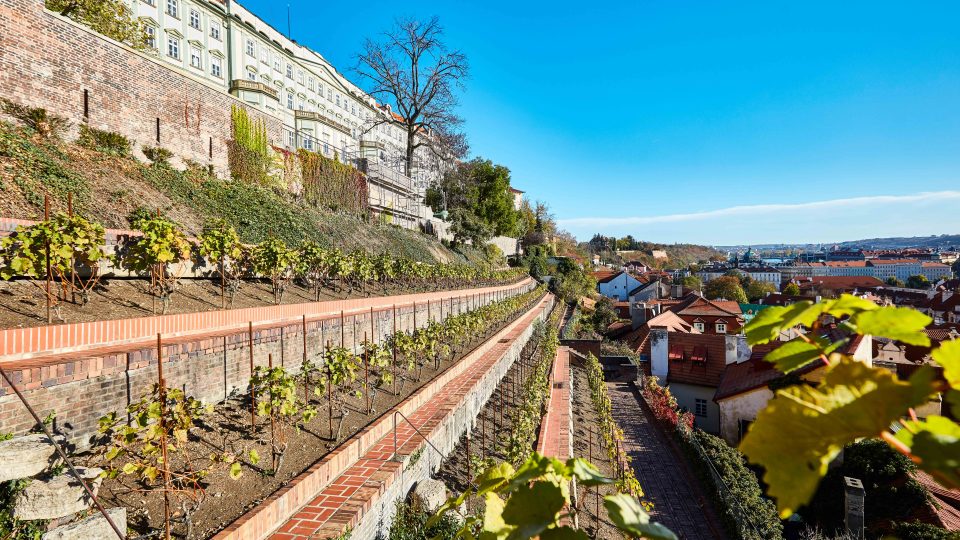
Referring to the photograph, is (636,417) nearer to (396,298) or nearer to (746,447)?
(396,298)

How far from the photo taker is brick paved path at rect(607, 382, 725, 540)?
36.8 feet

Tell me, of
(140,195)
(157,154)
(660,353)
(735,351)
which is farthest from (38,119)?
(735,351)

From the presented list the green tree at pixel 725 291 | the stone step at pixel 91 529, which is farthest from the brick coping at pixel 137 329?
the green tree at pixel 725 291

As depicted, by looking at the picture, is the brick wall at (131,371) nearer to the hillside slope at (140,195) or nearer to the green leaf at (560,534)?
the hillside slope at (140,195)

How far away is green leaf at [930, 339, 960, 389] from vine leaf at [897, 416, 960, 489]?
0.23 ft

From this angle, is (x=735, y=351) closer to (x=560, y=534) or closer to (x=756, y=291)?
(x=560, y=534)

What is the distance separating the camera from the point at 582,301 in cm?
4391

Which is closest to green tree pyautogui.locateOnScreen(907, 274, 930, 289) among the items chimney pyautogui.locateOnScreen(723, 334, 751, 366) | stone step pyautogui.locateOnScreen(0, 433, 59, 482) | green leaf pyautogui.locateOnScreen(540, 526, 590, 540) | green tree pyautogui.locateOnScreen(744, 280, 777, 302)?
green tree pyautogui.locateOnScreen(744, 280, 777, 302)

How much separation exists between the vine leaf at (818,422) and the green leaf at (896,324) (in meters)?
0.12

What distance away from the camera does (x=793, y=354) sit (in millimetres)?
983

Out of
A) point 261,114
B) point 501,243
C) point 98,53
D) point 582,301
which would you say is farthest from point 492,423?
point 582,301

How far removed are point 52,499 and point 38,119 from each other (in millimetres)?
10208

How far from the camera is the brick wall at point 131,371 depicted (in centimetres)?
379

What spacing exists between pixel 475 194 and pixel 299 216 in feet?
62.4
